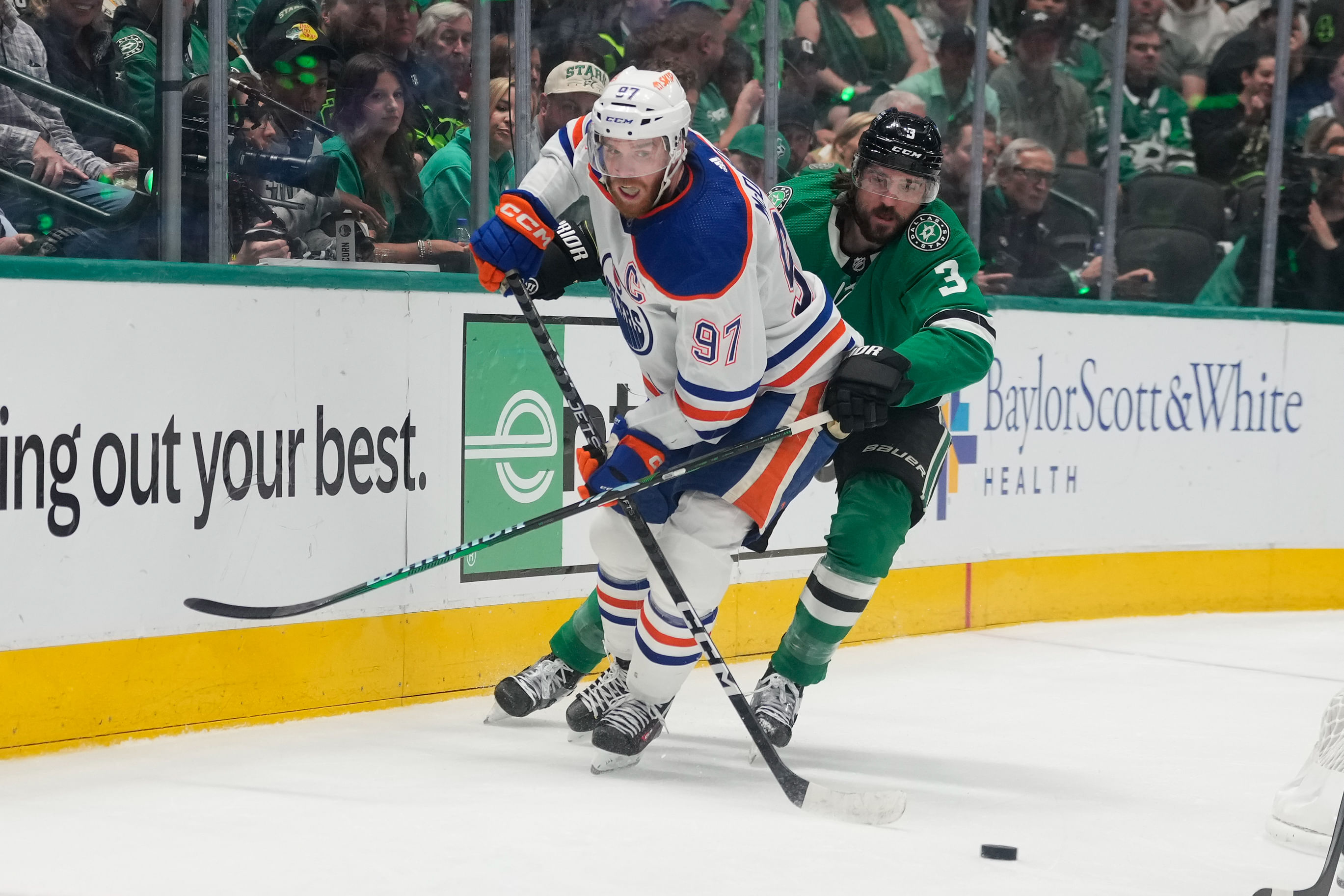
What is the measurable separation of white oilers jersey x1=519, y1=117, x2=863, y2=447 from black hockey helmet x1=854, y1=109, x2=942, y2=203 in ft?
0.89

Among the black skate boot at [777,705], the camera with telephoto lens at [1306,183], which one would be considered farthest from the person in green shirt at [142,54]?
the camera with telephoto lens at [1306,183]

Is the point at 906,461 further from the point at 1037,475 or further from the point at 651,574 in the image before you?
the point at 1037,475

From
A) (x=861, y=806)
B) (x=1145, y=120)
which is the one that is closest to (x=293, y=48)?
(x=861, y=806)

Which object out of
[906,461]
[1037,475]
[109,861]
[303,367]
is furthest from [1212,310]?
[109,861]

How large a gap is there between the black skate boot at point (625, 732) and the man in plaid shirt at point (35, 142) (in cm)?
139

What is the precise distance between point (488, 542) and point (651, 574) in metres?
0.31

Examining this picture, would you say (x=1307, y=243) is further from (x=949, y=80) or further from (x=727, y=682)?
(x=727, y=682)

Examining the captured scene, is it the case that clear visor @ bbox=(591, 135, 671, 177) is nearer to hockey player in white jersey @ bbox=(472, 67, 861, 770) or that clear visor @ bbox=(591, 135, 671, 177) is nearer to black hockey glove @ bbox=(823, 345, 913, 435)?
hockey player in white jersey @ bbox=(472, 67, 861, 770)

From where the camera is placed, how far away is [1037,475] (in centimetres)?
456

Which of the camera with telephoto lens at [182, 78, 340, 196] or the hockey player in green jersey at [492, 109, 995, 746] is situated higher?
the camera with telephoto lens at [182, 78, 340, 196]

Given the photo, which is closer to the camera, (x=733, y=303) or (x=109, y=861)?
(x=109, y=861)

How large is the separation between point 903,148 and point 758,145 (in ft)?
4.65

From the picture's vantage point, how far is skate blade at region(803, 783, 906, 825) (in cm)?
243

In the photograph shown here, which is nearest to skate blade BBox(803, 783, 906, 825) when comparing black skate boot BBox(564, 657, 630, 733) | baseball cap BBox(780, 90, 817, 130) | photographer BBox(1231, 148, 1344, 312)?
black skate boot BBox(564, 657, 630, 733)
